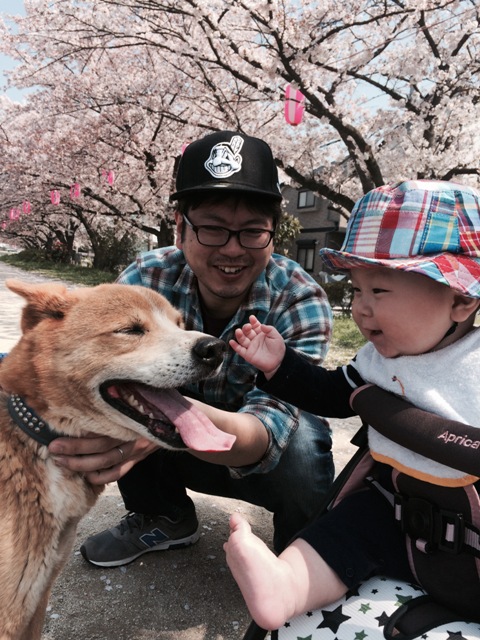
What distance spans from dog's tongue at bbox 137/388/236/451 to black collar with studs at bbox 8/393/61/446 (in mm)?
394

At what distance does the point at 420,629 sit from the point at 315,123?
43.2ft

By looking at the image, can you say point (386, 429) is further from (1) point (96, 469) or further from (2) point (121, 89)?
(2) point (121, 89)

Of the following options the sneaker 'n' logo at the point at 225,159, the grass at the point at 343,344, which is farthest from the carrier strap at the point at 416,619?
the grass at the point at 343,344

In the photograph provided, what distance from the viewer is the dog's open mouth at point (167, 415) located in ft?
6.05

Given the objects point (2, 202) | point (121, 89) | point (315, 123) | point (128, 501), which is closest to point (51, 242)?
point (2, 202)

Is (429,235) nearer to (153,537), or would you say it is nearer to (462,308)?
(462,308)

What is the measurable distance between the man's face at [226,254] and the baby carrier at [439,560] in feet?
4.57

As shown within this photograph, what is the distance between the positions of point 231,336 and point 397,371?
1142 millimetres

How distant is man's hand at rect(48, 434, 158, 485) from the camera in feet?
6.19

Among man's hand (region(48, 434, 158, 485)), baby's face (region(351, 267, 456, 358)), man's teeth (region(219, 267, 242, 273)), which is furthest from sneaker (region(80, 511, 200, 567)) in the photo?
baby's face (region(351, 267, 456, 358))

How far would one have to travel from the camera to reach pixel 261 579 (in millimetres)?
1507

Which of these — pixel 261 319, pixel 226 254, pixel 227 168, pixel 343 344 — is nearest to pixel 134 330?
pixel 226 254

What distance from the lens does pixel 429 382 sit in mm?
1715

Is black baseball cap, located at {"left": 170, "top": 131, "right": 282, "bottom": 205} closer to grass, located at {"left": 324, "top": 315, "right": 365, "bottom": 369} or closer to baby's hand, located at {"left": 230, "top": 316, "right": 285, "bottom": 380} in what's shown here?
baby's hand, located at {"left": 230, "top": 316, "right": 285, "bottom": 380}
